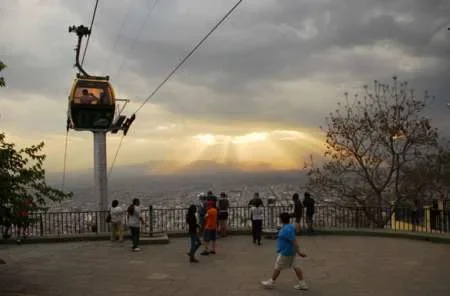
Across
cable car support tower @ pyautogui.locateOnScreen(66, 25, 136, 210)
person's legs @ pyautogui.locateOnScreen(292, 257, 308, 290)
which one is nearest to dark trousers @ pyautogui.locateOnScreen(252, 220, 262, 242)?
person's legs @ pyautogui.locateOnScreen(292, 257, 308, 290)

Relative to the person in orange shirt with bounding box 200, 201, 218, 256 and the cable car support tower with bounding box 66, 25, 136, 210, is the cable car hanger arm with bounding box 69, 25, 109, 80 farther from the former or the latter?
the person in orange shirt with bounding box 200, 201, 218, 256

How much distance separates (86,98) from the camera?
74.6ft

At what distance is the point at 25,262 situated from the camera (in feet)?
44.7

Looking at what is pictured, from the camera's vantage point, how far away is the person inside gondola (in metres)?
22.7

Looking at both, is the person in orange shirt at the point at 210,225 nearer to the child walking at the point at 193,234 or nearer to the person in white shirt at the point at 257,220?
the child walking at the point at 193,234

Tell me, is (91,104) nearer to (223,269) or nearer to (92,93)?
(92,93)

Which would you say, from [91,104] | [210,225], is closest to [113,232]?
[210,225]

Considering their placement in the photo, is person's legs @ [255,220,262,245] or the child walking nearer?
→ the child walking

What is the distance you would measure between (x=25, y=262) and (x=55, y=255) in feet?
4.00

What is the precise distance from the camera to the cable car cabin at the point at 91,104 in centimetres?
2267

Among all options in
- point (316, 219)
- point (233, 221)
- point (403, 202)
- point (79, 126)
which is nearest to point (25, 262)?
point (233, 221)

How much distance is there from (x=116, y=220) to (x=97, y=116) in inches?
305

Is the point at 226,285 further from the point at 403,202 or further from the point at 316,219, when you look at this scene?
the point at 403,202

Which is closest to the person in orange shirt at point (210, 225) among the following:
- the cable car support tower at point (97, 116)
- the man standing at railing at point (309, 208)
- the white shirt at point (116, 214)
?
the white shirt at point (116, 214)
